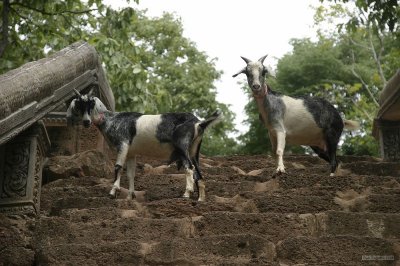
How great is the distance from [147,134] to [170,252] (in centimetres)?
236

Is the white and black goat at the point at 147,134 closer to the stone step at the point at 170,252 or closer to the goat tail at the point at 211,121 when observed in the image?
the goat tail at the point at 211,121

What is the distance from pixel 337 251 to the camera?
18.5 ft

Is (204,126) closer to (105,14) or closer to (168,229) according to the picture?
(168,229)

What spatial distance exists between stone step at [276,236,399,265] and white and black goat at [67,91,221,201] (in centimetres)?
196

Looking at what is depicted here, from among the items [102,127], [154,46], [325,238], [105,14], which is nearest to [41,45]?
[105,14]

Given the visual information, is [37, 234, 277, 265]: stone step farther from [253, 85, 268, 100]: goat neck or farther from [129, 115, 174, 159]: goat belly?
[253, 85, 268, 100]: goat neck

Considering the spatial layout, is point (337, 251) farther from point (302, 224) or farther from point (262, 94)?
point (262, 94)

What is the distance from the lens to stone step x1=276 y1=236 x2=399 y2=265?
557 centimetres

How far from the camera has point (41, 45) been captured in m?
13.2

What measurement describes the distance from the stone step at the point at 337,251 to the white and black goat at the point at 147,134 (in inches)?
77.0

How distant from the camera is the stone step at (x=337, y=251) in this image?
5566mm

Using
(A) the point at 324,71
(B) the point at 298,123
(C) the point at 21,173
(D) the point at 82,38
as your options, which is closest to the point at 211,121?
(B) the point at 298,123

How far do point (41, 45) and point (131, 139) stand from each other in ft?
19.2

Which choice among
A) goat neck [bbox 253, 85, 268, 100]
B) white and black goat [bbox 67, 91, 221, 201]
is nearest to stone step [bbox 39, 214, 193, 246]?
white and black goat [bbox 67, 91, 221, 201]
